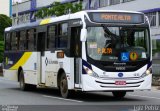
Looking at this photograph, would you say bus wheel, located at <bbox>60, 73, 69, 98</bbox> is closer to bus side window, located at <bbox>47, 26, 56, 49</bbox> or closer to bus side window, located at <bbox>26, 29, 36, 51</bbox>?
bus side window, located at <bbox>47, 26, 56, 49</bbox>

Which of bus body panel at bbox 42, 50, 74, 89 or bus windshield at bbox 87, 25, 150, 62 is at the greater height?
bus windshield at bbox 87, 25, 150, 62

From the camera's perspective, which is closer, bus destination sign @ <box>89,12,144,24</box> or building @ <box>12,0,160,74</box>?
bus destination sign @ <box>89,12,144,24</box>

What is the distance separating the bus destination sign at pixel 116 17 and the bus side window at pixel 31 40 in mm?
5385

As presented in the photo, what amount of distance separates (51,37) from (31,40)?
2.66 m

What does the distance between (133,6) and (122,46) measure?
32194mm

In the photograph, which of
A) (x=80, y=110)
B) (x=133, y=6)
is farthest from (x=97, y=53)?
(x=133, y=6)

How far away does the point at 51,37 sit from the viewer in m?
20.3

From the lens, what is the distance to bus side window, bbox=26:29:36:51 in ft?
73.7

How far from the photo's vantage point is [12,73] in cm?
2575

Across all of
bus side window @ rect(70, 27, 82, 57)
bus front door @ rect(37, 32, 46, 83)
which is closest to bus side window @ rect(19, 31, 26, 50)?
bus front door @ rect(37, 32, 46, 83)

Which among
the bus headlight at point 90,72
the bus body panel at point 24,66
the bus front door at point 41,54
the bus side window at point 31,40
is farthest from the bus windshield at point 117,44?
the bus side window at point 31,40

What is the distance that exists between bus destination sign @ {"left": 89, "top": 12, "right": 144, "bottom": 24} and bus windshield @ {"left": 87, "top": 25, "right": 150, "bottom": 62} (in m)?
0.25

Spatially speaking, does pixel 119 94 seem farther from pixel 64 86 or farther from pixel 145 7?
pixel 145 7

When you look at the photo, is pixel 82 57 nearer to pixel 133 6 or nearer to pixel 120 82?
pixel 120 82
